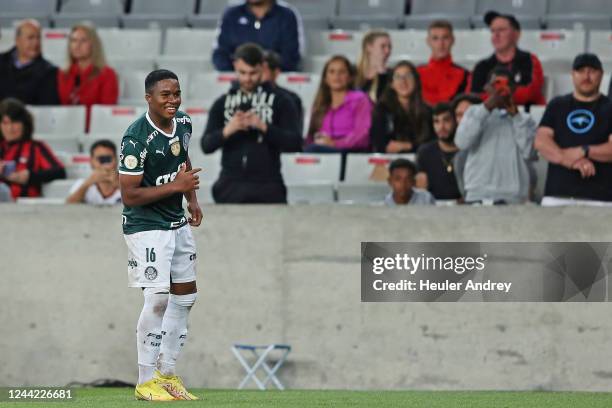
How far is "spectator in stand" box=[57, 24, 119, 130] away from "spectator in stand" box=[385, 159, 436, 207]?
155 inches

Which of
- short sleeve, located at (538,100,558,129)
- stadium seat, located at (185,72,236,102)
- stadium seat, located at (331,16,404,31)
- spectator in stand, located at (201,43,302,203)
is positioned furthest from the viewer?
stadium seat, located at (331,16,404,31)

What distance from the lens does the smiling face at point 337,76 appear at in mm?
12477

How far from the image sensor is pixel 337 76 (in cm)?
1251

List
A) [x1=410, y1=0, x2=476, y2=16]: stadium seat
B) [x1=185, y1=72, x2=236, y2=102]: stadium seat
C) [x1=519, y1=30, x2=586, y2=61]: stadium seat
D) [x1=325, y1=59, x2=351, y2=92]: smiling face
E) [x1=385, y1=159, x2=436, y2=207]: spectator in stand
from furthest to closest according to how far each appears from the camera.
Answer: [x1=410, y1=0, x2=476, y2=16]: stadium seat, [x1=519, y1=30, x2=586, y2=61]: stadium seat, [x1=185, y1=72, x2=236, y2=102]: stadium seat, [x1=325, y1=59, x2=351, y2=92]: smiling face, [x1=385, y1=159, x2=436, y2=207]: spectator in stand

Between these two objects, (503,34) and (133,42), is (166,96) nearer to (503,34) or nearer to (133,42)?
(503,34)

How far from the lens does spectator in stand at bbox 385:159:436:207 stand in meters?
11.2

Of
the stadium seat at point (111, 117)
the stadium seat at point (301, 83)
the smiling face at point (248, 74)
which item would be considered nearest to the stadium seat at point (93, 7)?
the stadium seat at point (111, 117)

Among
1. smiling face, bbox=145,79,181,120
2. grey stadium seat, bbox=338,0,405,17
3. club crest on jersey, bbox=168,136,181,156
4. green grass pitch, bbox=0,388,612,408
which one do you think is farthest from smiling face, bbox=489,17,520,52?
smiling face, bbox=145,79,181,120

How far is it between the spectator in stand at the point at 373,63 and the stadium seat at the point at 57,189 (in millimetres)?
2871

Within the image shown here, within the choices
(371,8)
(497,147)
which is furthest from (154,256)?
(371,8)

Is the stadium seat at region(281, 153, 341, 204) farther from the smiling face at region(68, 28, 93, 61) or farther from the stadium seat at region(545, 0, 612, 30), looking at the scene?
the stadium seat at region(545, 0, 612, 30)

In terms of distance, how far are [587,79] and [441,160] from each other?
4.91ft

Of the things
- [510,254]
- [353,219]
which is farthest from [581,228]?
[353,219]

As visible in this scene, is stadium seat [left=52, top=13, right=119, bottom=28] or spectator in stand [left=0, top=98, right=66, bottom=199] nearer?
spectator in stand [left=0, top=98, right=66, bottom=199]
